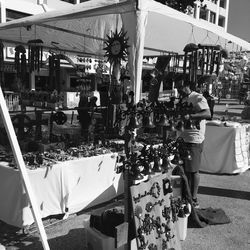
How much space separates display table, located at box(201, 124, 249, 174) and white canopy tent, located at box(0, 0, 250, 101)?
69.6 inches

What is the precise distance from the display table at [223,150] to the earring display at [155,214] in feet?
11.6

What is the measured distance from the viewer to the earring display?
274 centimetres

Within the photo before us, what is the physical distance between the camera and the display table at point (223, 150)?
637cm

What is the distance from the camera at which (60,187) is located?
156 inches

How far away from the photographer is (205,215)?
4.25m

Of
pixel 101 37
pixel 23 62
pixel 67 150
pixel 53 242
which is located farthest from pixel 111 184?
pixel 101 37

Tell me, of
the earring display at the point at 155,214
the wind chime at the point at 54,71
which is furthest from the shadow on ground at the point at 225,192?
the wind chime at the point at 54,71

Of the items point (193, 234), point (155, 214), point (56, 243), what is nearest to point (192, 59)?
point (193, 234)

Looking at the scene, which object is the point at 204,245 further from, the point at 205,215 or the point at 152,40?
the point at 152,40

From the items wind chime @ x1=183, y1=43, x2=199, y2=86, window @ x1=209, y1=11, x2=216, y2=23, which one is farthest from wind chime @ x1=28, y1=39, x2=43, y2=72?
window @ x1=209, y1=11, x2=216, y2=23

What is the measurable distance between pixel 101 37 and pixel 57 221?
17.7ft

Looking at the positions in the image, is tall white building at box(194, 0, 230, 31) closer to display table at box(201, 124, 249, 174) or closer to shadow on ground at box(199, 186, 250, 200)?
display table at box(201, 124, 249, 174)

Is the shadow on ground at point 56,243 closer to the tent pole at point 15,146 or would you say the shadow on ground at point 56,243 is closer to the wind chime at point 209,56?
the tent pole at point 15,146

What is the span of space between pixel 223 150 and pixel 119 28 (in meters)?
3.48
